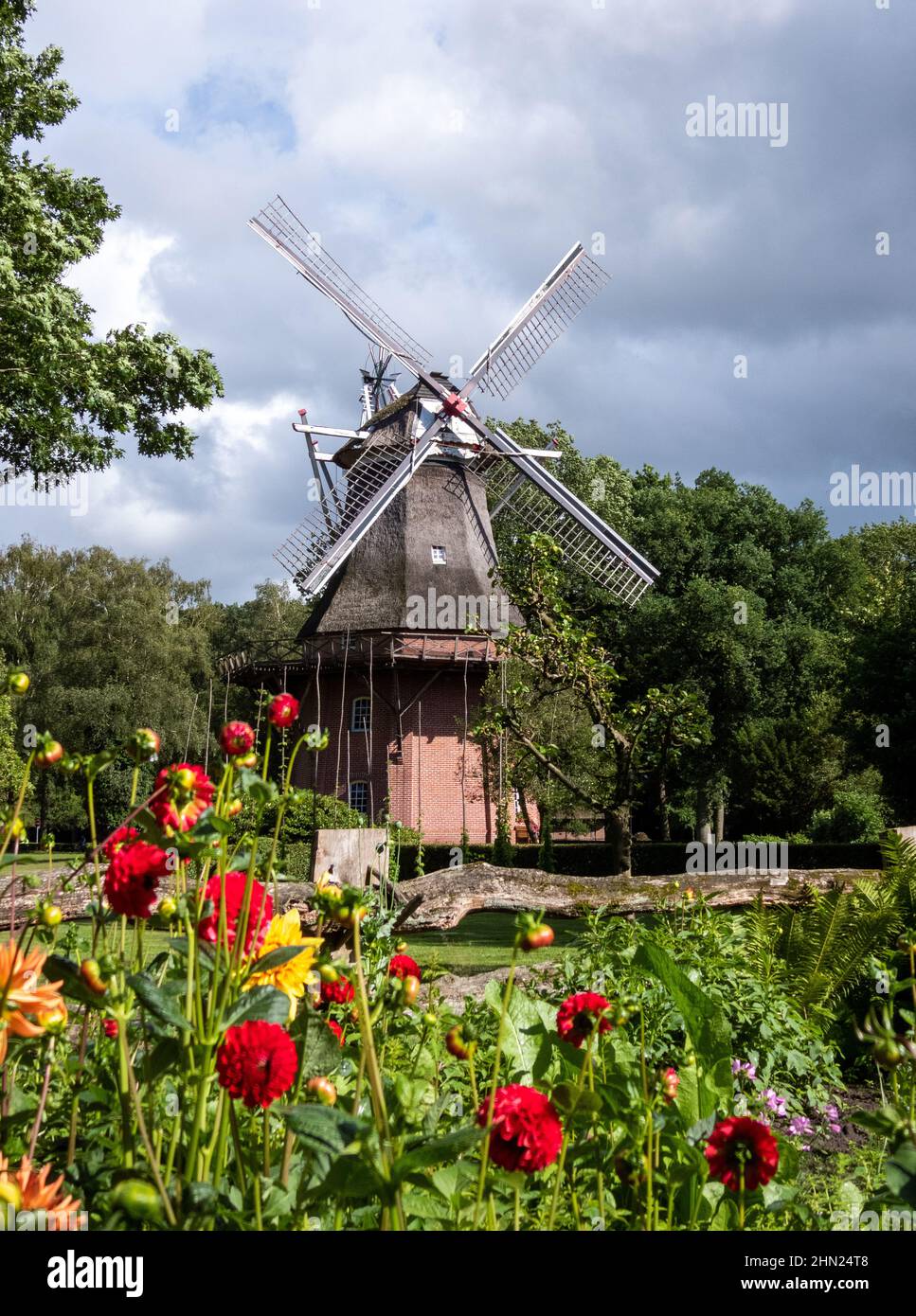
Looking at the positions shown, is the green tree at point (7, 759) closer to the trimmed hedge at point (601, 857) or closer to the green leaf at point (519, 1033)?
the trimmed hedge at point (601, 857)

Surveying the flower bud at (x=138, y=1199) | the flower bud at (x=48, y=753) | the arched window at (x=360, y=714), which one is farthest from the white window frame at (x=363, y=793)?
the flower bud at (x=138, y=1199)

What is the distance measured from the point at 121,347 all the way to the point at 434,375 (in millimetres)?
13140

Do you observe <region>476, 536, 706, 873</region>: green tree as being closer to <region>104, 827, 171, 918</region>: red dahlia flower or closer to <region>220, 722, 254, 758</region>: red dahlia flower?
<region>220, 722, 254, 758</region>: red dahlia flower

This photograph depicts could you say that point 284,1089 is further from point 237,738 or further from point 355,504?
point 355,504

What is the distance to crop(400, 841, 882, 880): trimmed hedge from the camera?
1975cm

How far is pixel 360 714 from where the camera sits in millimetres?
26703

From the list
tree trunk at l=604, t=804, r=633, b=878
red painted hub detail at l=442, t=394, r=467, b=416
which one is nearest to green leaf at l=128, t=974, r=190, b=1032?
tree trunk at l=604, t=804, r=633, b=878

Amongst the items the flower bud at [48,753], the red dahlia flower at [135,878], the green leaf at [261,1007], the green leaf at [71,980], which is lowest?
the green leaf at [261,1007]

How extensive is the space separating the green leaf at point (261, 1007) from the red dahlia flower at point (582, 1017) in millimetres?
505

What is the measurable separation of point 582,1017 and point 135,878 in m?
0.74

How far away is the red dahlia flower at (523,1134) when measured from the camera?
141 centimetres

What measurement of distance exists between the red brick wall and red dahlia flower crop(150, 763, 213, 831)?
22.9m

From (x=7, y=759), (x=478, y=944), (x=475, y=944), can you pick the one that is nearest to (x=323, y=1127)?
(x=475, y=944)

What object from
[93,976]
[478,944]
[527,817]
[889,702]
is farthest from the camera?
[527,817]
